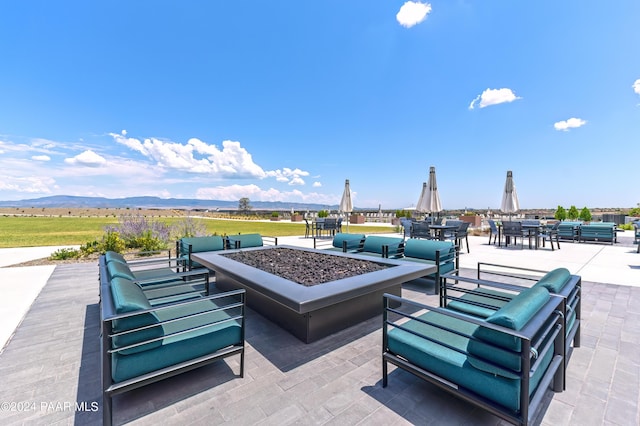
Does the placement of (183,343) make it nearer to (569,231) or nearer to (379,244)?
(379,244)

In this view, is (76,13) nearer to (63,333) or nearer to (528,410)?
(63,333)

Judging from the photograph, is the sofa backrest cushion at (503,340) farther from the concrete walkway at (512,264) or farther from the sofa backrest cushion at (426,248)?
the concrete walkway at (512,264)

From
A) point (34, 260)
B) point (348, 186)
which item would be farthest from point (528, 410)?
point (348, 186)

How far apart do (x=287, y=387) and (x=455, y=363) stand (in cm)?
119

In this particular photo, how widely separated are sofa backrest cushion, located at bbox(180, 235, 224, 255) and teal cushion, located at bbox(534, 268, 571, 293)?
202 inches

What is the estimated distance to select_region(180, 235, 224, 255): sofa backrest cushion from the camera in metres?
5.09

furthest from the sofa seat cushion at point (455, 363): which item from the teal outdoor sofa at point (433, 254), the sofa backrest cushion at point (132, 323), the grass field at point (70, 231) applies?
the grass field at point (70, 231)

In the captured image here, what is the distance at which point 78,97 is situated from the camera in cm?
1496

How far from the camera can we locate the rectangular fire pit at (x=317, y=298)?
2299mm

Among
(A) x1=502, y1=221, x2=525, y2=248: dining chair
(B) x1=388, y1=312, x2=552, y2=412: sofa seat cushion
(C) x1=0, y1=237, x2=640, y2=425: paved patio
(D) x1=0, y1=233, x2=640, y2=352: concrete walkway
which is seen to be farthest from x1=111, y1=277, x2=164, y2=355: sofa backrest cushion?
(A) x1=502, y1=221, x2=525, y2=248: dining chair

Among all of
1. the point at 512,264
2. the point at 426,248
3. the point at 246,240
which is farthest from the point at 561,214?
the point at 246,240

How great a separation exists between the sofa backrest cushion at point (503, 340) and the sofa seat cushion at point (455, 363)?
0.18 feet

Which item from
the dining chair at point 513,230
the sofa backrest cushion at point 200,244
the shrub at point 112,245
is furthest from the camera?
the dining chair at point 513,230

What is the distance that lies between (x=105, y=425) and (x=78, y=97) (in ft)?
66.7
